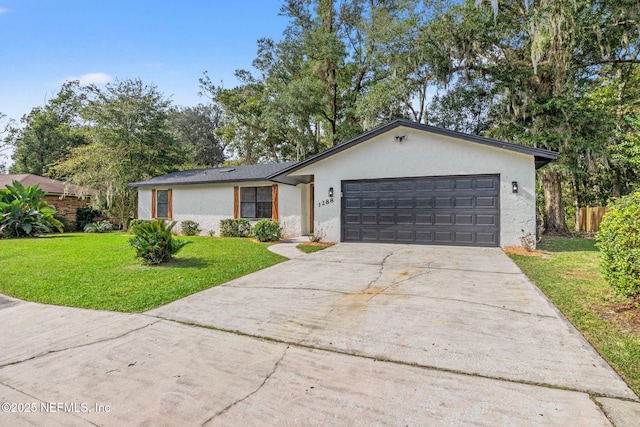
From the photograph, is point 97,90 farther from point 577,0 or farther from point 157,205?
point 577,0

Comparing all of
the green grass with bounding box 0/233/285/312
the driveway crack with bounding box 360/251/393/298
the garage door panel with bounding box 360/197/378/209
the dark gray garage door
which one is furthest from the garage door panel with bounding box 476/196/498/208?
the green grass with bounding box 0/233/285/312

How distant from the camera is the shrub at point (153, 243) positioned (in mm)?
7016

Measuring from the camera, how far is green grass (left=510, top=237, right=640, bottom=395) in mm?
2717

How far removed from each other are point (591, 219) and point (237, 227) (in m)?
17.0

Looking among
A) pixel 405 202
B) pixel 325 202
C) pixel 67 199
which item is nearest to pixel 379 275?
pixel 405 202

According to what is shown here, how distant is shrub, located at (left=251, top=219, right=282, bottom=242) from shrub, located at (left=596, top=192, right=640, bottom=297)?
9.27 metres

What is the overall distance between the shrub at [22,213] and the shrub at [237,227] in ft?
28.7

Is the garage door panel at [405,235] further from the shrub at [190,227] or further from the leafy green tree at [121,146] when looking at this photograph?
the leafy green tree at [121,146]

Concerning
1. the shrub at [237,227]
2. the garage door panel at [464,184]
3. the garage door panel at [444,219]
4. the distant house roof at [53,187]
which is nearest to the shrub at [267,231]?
the shrub at [237,227]

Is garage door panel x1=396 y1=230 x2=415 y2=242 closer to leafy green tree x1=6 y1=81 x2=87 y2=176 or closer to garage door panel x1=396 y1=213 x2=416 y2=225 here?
garage door panel x1=396 y1=213 x2=416 y2=225

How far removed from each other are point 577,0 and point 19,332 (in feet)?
54.6

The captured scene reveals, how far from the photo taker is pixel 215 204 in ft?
46.7

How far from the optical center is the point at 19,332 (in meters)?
3.55

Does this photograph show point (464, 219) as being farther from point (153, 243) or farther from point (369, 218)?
point (153, 243)
